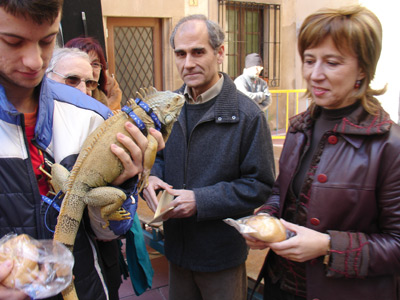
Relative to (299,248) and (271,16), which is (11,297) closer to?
(299,248)

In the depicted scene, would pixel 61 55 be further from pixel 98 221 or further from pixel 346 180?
pixel 346 180

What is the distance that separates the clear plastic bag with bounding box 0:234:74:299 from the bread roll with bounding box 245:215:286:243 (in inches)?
36.3

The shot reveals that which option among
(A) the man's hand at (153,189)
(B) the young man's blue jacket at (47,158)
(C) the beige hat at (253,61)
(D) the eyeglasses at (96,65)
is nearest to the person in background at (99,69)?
(D) the eyeglasses at (96,65)

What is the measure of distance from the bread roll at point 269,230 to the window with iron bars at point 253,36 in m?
9.20

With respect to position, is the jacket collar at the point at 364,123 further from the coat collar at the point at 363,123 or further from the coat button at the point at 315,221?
the coat button at the point at 315,221

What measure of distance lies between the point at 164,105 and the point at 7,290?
1.26 m

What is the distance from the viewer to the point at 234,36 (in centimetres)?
1066

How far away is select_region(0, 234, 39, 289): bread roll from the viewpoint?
1310 millimetres

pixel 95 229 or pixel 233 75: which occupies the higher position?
pixel 233 75

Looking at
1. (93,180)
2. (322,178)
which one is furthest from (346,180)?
(93,180)

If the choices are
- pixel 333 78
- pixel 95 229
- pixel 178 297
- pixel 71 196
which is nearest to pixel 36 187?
pixel 71 196

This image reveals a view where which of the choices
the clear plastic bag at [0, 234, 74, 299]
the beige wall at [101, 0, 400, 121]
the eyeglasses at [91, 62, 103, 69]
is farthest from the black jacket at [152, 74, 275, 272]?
the beige wall at [101, 0, 400, 121]

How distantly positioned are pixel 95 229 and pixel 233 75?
9.54m

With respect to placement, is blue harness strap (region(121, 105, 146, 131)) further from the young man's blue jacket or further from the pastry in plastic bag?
the pastry in plastic bag
